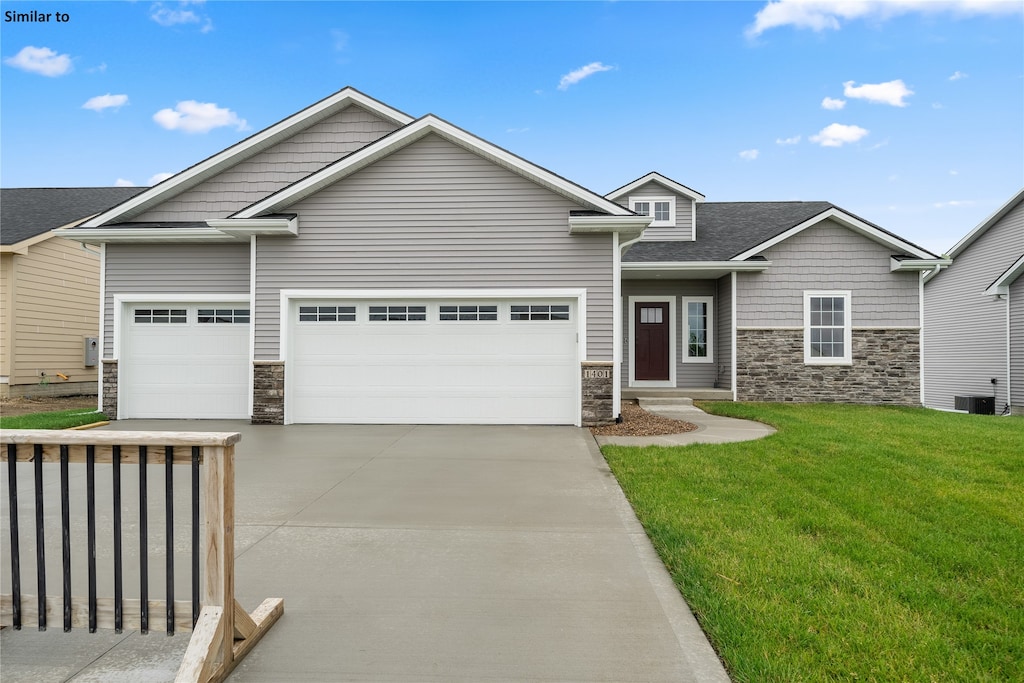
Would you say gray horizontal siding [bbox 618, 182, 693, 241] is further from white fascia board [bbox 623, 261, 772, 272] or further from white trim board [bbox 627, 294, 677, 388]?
white fascia board [bbox 623, 261, 772, 272]

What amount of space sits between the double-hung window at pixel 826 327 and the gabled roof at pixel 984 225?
766cm

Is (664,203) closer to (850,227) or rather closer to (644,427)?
(850,227)

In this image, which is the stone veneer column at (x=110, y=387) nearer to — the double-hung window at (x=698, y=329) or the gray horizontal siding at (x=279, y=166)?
the gray horizontal siding at (x=279, y=166)

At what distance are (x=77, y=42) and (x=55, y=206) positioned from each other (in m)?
8.91

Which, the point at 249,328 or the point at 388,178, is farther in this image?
the point at 249,328

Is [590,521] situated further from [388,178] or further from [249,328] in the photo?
[249,328]

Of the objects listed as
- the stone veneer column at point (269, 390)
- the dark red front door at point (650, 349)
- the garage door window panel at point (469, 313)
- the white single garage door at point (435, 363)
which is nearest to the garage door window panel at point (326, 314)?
the white single garage door at point (435, 363)

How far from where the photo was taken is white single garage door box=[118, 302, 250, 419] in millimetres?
11719

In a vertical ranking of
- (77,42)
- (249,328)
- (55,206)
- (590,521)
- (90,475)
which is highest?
(77,42)

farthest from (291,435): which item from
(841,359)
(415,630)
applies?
(841,359)

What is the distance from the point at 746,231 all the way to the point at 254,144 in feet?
43.0

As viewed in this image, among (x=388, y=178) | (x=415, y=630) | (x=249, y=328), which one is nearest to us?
(x=415, y=630)

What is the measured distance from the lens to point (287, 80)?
18.3m

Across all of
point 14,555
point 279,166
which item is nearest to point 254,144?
point 279,166
